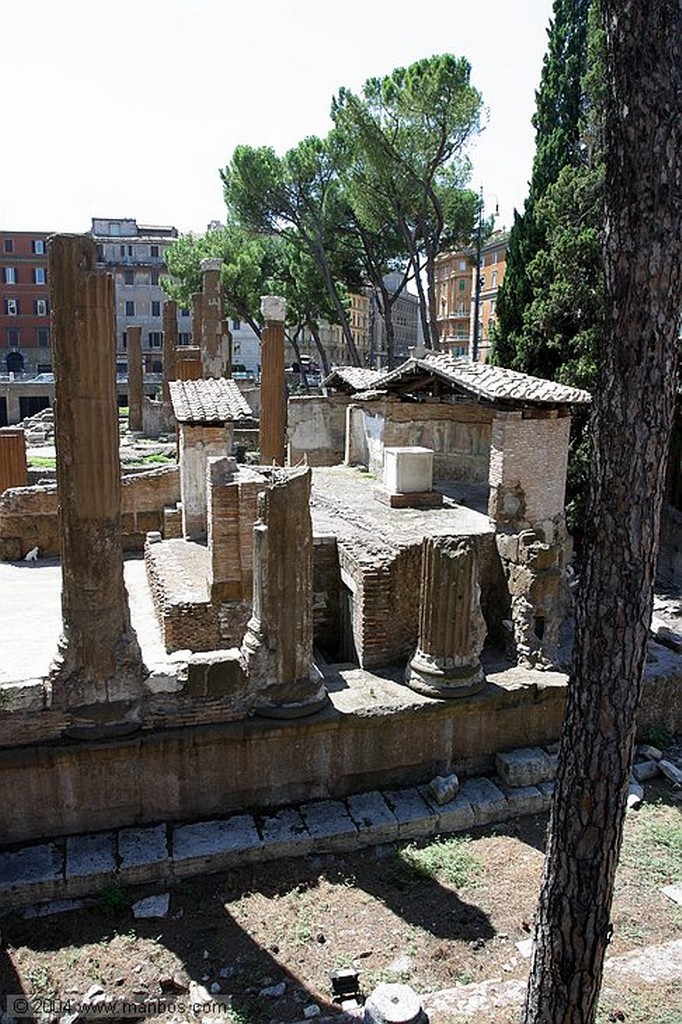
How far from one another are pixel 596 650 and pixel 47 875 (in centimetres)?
458

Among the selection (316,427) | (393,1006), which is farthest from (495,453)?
(316,427)

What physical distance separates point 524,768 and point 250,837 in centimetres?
260

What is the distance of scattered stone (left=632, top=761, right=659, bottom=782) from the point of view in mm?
7508

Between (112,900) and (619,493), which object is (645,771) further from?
(619,493)

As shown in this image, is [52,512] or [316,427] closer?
[52,512]

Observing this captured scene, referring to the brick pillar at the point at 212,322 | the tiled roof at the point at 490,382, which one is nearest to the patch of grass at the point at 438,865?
the tiled roof at the point at 490,382

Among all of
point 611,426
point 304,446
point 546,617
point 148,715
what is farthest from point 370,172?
point 611,426

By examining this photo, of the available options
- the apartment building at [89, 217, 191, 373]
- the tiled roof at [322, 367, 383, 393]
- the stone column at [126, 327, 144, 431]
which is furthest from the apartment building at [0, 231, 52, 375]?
the tiled roof at [322, 367, 383, 393]

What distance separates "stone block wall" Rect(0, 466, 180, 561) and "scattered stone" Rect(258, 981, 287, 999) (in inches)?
376

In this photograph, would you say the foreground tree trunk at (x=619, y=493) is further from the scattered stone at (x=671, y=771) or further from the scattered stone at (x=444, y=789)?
the scattered stone at (x=671, y=771)

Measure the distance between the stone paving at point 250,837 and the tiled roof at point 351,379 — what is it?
8857 millimetres

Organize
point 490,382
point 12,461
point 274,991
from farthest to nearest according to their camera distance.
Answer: point 12,461, point 490,382, point 274,991

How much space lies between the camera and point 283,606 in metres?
6.63

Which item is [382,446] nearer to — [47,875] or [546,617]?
[546,617]
